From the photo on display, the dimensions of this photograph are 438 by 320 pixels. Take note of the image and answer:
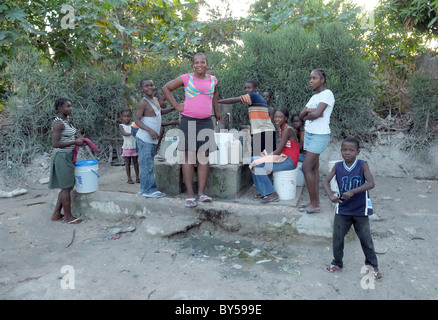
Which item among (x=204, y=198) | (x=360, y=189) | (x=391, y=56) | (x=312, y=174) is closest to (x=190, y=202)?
(x=204, y=198)

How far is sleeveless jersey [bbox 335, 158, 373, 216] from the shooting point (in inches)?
111

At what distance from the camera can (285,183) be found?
4.14 meters

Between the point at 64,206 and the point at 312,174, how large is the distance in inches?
125

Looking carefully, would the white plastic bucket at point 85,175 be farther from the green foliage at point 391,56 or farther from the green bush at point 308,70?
the green foliage at point 391,56

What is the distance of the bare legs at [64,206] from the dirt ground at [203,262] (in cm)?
11

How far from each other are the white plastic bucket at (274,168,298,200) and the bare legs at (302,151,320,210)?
34cm

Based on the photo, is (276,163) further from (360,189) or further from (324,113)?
(360,189)

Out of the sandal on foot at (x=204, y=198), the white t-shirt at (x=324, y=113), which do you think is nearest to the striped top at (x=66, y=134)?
the sandal on foot at (x=204, y=198)

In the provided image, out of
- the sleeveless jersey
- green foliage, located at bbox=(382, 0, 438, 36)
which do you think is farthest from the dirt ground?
green foliage, located at bbox=(382, 0, 438, 36)

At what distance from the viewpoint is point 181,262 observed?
3248 mm

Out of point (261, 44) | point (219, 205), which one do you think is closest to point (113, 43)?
point (261, 44)

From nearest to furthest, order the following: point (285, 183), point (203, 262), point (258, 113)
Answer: point (203, 262)
point (285, 183)
point (258, 113)

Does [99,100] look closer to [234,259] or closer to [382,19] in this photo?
[234,259]

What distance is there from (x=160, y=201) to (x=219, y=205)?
78 cm
